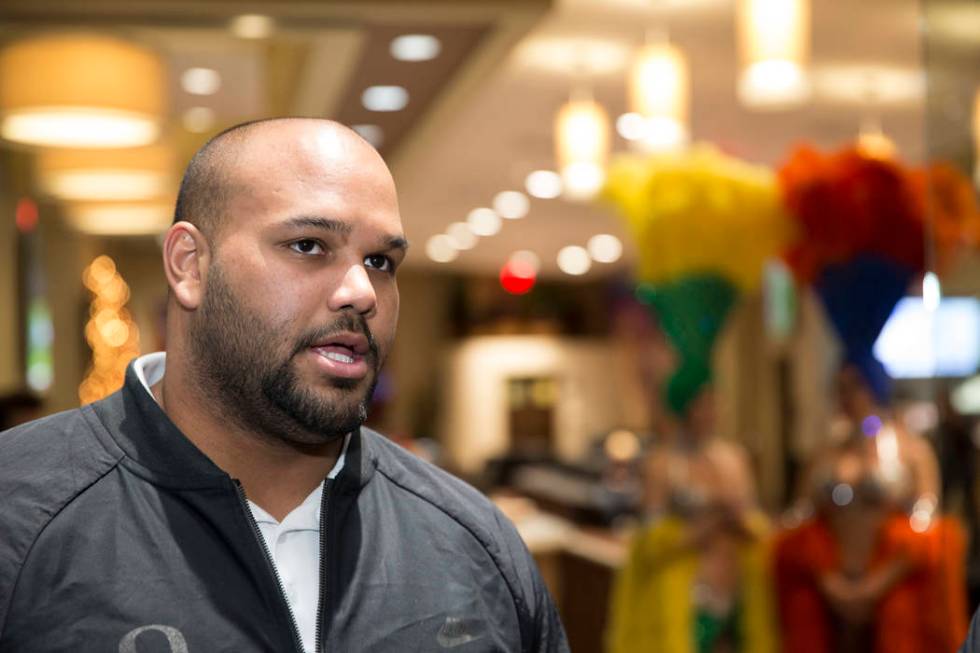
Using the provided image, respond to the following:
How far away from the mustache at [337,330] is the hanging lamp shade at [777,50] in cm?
300

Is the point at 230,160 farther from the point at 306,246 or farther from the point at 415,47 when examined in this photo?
the point at 415,47

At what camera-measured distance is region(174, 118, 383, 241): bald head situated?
141 cm

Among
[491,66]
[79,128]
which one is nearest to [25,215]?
[79,128]

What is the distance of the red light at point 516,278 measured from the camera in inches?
728

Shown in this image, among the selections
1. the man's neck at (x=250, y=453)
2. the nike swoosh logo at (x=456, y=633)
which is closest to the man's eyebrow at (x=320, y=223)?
the man's neck at (x=250, y=453)

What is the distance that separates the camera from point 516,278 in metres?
18.8

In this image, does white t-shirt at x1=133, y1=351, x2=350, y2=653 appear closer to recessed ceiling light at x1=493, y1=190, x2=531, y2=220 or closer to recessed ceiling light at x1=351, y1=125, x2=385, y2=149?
recessed ceiling light at x1=351, y1=125, x2=385, y2=149

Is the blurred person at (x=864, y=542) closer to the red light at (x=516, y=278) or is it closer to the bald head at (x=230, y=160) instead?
the bald head at (x=230, y=160)

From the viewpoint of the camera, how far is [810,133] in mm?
8234

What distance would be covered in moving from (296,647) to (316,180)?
513 millimetres

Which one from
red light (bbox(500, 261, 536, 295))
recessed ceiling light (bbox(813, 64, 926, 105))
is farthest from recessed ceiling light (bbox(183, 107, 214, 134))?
red light (bbox(500, 261, 536, 295))

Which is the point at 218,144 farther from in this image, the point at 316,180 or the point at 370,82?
the point at 370,82

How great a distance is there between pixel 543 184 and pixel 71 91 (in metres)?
6.85

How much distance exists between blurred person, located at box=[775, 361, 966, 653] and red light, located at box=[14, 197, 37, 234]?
2.82m
